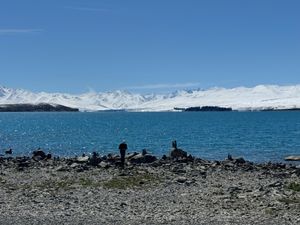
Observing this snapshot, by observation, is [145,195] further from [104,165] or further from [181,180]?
[104,165]

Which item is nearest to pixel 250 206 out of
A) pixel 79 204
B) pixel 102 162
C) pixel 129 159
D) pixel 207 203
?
pixel 207 203

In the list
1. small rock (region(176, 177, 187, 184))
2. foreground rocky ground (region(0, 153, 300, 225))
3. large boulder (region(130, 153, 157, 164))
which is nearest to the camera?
foreground rocky ground (region(0, 153, 300, 225))

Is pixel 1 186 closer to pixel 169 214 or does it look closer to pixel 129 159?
pixel 169 214

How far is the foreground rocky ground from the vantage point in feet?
78.5

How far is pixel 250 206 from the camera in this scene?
25.7 m

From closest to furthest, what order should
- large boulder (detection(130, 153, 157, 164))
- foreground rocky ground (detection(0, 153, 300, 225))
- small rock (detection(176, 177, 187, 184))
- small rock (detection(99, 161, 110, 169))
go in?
1. foreground rocky ground (detection(0, 153, 300, 225))
2. small rock (detection(176, 177, 187, 184))
3. small rock (detection(99, 161, 110, 169))
4. large boulder (detection(130, 153, 157, 164))

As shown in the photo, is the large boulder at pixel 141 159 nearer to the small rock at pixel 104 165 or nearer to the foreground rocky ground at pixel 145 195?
the foreground rocky ground at pixel 145 195

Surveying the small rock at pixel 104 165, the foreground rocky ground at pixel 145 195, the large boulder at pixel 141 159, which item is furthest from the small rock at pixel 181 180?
the large boulder at pixel 141 159

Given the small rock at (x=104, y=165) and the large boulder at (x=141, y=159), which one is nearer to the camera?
the small rock at (x=104, y=165)

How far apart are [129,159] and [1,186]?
56.1ft

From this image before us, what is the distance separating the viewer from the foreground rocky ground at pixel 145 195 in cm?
2394

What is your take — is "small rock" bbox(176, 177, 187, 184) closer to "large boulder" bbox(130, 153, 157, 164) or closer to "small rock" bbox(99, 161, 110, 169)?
"small rock" bbox(99, 161, 110, 169)

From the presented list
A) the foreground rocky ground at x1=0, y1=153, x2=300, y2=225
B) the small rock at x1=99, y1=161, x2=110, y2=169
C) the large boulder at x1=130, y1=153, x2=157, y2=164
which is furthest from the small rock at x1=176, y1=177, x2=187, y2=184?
the large boulder at x1=130, y1=153, x2=157, y2=164

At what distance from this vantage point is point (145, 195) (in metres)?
30.3
